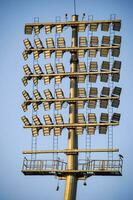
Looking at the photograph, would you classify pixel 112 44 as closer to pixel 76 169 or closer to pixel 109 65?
pixel 109 65

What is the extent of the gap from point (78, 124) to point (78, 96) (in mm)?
2251

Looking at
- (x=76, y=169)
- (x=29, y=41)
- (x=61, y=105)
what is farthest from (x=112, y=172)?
(x=29, y=41)

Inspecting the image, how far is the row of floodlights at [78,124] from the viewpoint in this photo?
57.4 metres

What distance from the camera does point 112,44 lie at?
196ft

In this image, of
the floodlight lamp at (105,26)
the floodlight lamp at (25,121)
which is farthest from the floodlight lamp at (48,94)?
the floodlight lamp at (105,26)

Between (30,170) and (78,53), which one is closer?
(30,170)

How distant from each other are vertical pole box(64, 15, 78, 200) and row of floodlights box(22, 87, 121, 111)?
0.57 meters

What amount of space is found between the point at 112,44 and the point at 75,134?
703 centimetres

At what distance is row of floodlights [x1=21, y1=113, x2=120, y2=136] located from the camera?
5744 centimetres

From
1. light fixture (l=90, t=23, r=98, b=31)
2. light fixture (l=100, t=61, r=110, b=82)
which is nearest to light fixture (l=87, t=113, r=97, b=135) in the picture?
light fixture (l=100, t=61, r=110, b=82)

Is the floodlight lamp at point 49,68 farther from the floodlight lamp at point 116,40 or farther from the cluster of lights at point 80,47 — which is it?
the floodlight lamp at point 116,40

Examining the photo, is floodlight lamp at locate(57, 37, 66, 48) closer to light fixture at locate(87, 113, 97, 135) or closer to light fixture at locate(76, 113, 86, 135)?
light fixture at locate(76, 113, 86, 135)

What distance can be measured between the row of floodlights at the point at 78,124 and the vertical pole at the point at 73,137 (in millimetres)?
568

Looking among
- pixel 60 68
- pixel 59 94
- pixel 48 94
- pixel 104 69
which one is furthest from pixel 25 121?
pixel 104 69
